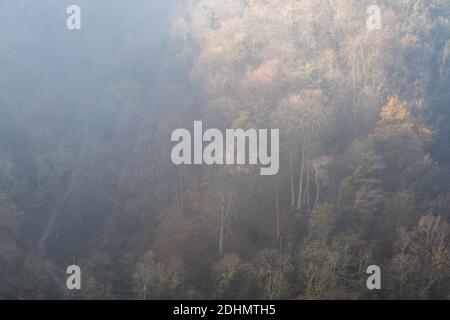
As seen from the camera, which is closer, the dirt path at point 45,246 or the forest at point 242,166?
the forest at point 242,166

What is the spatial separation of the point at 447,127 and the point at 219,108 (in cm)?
1968

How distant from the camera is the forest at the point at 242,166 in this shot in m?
33.0

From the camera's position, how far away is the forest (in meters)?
33.0

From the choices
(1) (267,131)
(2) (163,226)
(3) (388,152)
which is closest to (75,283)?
(2) (163,226)

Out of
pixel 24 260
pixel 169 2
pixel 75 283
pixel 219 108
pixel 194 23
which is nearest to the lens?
pixel 75 283

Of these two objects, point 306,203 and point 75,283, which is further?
point 306,203

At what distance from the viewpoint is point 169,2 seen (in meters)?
69.2

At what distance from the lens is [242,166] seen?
3638 cm

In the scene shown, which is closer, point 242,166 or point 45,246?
point 242,166

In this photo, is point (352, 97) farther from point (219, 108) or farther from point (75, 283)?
point (75, 283)

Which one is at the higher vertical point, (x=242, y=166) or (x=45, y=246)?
(x=242, y=166)

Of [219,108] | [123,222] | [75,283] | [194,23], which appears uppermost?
[194,23]

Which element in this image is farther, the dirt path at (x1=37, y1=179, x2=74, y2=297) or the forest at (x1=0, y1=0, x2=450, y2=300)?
the dirt path at (x1=37, y1=179, x2=74, y2=297)

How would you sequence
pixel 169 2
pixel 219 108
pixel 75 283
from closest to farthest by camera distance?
pixel 75 283 → pixel 219 108 → pixel 169 2
